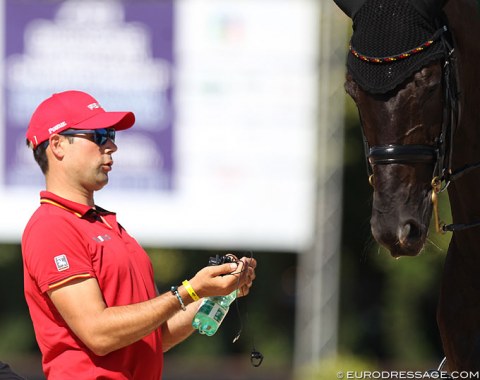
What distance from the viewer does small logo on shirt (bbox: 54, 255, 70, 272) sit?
11.4ft

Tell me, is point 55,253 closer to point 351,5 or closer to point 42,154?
point 42,154

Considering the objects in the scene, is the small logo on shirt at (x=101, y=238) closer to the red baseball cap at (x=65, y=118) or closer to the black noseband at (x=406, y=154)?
Answer: the red baseball cap at (x=65, y=118)

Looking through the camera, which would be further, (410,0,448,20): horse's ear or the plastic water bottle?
the plastic water bottle

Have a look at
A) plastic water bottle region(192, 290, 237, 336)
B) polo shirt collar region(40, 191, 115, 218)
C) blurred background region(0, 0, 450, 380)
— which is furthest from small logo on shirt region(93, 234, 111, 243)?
blurred background region(0, 0, 450, 380)

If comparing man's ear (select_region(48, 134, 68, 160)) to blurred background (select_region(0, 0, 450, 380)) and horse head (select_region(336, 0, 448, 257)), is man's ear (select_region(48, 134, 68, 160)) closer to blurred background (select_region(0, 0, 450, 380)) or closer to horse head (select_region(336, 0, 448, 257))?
horse head (select_region(336, 0, 448, 257))

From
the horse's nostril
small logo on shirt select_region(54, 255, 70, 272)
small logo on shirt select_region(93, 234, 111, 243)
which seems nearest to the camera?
the horse's nostril

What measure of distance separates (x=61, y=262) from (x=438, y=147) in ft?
4.28

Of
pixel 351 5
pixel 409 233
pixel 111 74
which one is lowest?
pixel 111 74

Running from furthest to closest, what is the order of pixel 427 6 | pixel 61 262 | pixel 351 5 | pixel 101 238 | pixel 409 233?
pixel 101 238
pixel 61 262
pixel 351 5
pixel 427 6
pixel 409 233

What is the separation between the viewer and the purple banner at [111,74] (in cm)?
1085

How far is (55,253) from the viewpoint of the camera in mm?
3488

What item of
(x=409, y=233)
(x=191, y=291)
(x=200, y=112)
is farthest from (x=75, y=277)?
(x=200, y=112)

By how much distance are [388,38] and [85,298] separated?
131 centimetres

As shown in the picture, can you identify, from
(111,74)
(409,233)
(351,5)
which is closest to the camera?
(409,233)
